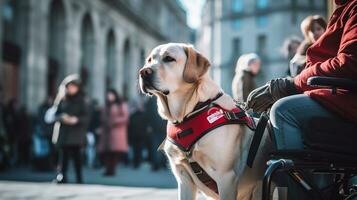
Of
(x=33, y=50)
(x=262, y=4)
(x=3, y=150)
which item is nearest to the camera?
(x=3, y=150)

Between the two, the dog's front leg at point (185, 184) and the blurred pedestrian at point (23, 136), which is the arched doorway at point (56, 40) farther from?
the dog's front leg at point (185, 184)

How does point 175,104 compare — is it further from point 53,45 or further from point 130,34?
point 130,34

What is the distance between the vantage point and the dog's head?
3.80 meters

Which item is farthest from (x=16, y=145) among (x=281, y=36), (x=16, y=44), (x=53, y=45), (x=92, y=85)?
(x=281, y=36)

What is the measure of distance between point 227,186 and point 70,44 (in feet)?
70.8

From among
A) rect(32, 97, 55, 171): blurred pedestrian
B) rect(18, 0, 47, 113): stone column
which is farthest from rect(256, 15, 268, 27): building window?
rect(32, 97, 55, 171): blurred pedestrian

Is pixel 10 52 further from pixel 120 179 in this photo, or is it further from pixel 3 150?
pixel 120 179

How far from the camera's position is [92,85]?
28.0 m

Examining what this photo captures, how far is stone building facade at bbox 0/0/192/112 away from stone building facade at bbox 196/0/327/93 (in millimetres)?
22449

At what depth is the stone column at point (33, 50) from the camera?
19.9m

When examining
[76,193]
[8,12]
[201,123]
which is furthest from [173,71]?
[8,12]

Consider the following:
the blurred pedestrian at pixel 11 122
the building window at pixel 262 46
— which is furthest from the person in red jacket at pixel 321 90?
the building window at pixel 262 46

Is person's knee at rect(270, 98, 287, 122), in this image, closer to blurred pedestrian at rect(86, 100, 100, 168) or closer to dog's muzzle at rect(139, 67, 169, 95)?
dog's muzzle at rect(139, 67, 169, 95)

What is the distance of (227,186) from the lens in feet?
11.5
